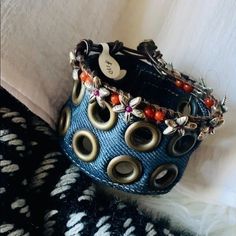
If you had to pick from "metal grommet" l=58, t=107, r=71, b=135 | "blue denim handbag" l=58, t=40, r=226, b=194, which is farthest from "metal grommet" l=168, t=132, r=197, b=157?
"metal grommet" l=58, t=107, r=71, b=135

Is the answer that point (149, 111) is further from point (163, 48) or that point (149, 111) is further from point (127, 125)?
point (163, 48)

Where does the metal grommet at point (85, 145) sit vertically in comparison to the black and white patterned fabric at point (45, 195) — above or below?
above

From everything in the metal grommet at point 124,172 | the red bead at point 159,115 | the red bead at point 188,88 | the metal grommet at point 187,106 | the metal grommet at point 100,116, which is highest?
the red bead at point 188,88

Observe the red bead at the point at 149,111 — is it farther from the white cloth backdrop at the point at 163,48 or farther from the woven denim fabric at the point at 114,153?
the white cloth backdrop at the point at 163,48

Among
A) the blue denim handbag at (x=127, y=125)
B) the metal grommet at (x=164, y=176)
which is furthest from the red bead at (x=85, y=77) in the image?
the metal grommet at (x=164, y=176)

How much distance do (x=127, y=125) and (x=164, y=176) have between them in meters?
0.08

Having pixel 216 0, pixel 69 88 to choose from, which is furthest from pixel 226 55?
pixel 69 88

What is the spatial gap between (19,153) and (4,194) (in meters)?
0.04

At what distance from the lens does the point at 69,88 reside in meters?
0.51

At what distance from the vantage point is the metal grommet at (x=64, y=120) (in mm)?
460

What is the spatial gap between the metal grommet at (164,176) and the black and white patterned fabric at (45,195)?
35mm

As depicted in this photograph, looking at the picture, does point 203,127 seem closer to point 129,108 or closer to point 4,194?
point 129,108

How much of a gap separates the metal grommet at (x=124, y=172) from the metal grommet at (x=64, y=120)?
0.21 ft

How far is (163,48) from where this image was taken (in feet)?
1.68
